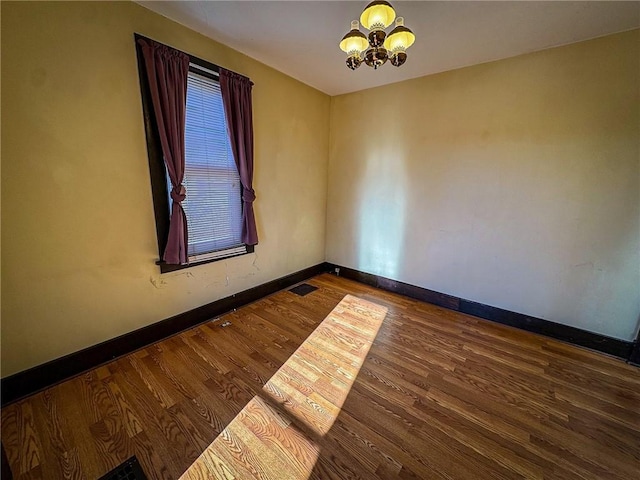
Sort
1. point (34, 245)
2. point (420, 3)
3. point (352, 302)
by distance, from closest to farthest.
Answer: point (34, 245) → point (420, 3) → point (352, 302)

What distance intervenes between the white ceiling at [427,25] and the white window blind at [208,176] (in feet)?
1.52

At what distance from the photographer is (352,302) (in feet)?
9.82

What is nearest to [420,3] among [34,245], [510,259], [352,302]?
[510,259]

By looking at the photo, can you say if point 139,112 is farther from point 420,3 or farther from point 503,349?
point 503,349

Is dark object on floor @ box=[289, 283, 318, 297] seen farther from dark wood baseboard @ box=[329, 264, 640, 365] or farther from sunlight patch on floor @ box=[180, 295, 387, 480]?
sunlight patch on floor @ box=[180, 295, 387, 480]

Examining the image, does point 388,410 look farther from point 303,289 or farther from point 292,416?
point 303,289

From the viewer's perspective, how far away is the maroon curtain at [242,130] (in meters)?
2.30

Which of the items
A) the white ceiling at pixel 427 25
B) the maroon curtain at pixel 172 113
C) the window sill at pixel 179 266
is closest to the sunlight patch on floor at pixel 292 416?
the window sill at pixel 179 266

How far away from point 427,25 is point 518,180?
158cm

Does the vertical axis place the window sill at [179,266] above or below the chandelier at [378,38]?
below

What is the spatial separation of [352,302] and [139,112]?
267 cm

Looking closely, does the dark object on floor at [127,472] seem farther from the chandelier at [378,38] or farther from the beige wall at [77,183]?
the chandelier at [378,38]

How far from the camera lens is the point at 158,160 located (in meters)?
1.98

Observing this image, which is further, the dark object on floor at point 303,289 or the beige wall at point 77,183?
the dark object on floor at point 303,289
